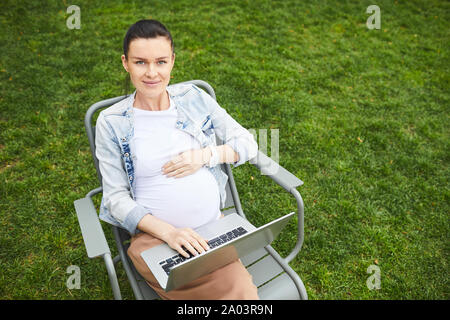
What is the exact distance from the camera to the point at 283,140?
369 cm

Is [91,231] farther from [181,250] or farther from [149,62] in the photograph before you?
[149,62]

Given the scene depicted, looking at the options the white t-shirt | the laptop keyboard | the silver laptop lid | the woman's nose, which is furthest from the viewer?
the white t-shirt

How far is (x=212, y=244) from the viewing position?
1702 millimetres

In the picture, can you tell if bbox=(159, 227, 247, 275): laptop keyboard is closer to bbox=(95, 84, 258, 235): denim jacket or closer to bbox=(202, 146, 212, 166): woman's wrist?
bbox=(95, 84, 258, 235): denim jacket

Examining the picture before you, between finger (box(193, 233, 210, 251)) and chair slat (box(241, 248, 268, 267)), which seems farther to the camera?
chair slat (box(241, 248, 268, 267))

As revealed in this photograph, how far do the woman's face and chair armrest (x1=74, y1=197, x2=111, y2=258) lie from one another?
2.40 ft

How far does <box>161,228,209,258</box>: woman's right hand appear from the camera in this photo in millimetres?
1575

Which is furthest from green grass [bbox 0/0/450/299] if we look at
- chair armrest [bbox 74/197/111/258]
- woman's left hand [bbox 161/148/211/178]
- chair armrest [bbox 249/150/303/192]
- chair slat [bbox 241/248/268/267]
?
woman's left hand [bbox 161/148/211/178]

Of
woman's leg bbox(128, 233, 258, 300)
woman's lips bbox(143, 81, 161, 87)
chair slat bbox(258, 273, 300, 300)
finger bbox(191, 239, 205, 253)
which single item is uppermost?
woman's lips bbox(143, 81, 161, 87)

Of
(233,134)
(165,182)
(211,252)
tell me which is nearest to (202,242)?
(211,252)

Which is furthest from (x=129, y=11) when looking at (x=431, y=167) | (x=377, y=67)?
(x=431, y=167)

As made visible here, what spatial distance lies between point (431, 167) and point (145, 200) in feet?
10.7

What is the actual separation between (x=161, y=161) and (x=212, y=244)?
21.9 inches
